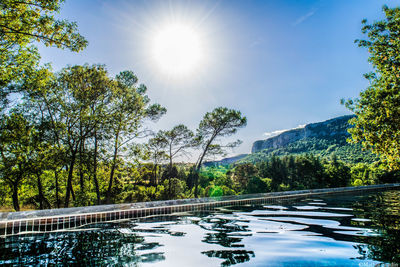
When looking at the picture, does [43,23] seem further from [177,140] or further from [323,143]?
[323,143]

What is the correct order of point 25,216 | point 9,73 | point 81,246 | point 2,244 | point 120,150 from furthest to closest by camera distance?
point 120,150
point 9,73
point 25,216
point 2,244
point 81,246

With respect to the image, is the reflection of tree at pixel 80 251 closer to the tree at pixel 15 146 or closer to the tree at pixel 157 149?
the tree at pixel 15 146

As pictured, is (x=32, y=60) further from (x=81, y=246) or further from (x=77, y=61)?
(x=81, y=246)

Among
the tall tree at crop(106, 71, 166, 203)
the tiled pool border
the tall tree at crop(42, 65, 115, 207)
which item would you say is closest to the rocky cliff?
the tall tree at crop(106, 71, 166, 203)

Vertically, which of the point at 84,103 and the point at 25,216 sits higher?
the point at 84,103

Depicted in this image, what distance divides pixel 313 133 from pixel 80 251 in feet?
539

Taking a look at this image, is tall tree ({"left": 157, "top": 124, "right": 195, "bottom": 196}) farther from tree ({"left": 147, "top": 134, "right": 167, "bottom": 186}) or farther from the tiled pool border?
the tiled pool border

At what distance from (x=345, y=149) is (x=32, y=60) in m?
128

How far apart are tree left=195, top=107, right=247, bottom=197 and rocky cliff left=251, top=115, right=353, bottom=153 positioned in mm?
107973

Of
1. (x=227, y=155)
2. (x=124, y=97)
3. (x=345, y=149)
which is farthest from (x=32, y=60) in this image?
(x=345, y=149)

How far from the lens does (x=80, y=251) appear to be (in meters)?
4.49

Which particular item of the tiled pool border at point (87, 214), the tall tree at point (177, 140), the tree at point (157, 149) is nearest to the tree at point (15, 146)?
the tiled pool border at point (87, 214)

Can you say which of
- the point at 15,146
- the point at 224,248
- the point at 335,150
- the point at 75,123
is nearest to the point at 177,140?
the point at 75,123

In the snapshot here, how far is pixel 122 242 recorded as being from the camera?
5.21 m
